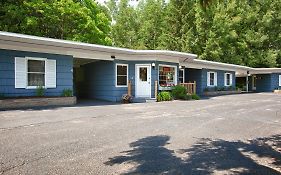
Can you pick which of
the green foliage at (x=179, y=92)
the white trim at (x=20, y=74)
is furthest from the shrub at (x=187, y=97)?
the white trim at (x=20, y=74)

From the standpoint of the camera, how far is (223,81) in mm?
26172

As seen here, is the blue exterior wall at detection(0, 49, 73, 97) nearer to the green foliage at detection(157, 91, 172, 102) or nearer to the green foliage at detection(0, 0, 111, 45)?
the green foliage at detection(157, 91, 172, 102)

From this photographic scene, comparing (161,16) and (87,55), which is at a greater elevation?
(161,16)

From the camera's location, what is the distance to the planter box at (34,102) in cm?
1077

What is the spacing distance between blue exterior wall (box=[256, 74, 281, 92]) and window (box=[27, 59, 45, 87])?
1094 inches

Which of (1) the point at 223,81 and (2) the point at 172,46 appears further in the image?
(2) the point at 172,46

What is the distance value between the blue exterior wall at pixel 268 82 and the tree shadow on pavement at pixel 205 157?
2809cm

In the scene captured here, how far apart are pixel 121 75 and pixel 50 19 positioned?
12.1 metres

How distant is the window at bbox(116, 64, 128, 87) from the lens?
51.4 feet

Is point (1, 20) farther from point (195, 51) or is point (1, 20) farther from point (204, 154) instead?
point (195, 51)

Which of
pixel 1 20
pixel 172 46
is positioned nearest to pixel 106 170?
pixel 1 20

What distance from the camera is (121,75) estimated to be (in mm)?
15891

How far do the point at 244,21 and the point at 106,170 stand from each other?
40102 mm

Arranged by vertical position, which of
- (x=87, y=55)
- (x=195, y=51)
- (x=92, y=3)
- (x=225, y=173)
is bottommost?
(x=225, y=173)
